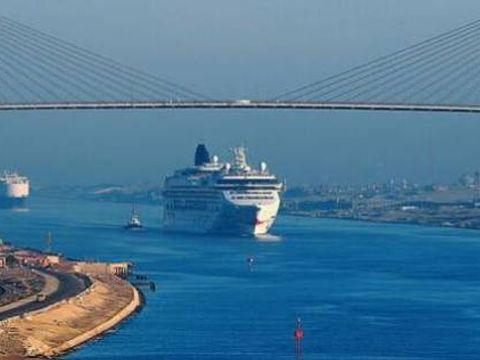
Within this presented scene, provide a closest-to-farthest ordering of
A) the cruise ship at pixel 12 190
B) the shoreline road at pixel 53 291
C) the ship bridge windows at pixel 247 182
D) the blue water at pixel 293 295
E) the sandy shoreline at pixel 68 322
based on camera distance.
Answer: the sandy shoreline at pixel 68 322, the blue water at pixel 293 295, the shoreline road at pixel 53 291, the ship bridge windows at pixel 247 182, the cruise ship at pixel 12 190

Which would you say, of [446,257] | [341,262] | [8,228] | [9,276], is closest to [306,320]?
[9,276]

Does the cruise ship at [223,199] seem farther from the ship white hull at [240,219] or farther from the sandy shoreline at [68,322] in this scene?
the sandy shoreline at [68,322]

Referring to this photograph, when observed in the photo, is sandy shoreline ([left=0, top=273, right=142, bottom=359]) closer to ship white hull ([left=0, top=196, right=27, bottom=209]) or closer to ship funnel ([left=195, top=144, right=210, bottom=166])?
ship funnel ([left=195, top=144, right=210, bottom=166])

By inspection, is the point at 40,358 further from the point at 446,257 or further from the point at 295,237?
the point at 295,237

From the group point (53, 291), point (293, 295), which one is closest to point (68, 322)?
point (53, 291)

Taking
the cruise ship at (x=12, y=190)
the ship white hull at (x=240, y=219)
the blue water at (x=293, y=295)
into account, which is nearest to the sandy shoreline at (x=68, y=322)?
the blue water at (x=293, y=295)

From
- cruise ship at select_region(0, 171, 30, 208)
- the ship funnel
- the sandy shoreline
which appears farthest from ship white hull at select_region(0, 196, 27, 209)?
the sandy shoreline

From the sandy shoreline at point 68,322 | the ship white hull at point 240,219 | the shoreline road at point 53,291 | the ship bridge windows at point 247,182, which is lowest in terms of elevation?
the sandy shoreline at point 68,322

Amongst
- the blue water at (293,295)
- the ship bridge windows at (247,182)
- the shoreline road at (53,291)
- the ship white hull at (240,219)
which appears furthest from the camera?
the ship bridge windows at (247,182)
